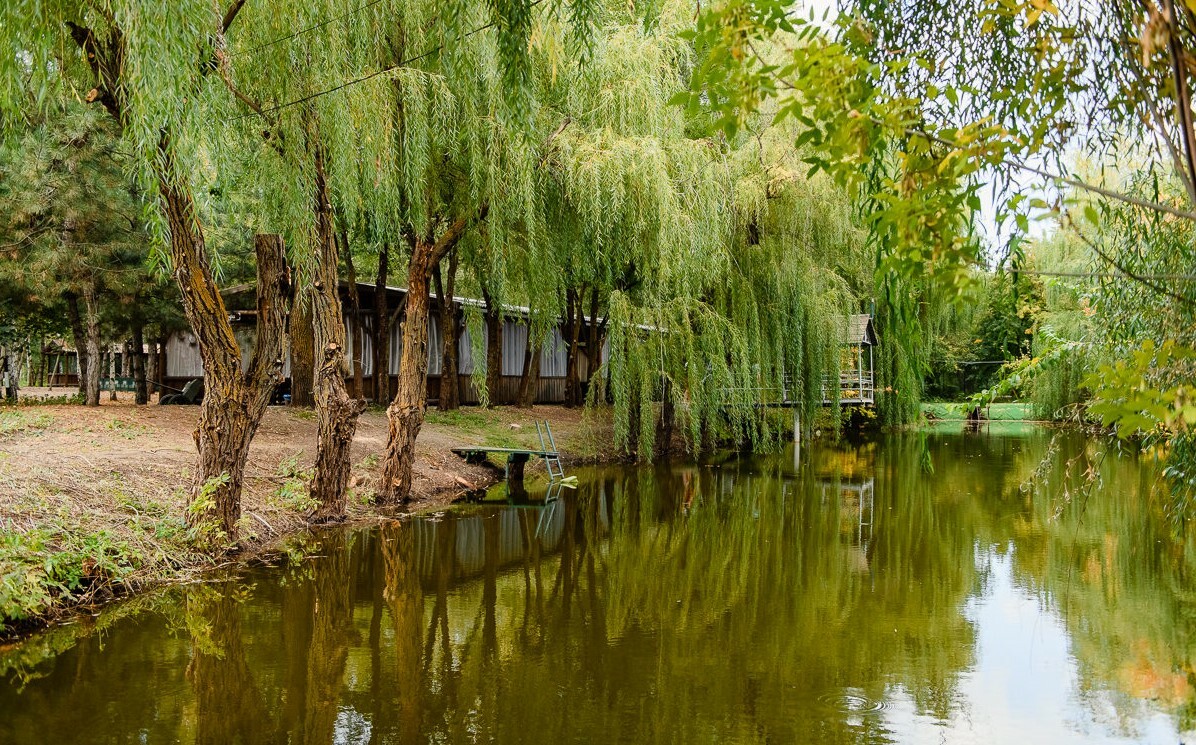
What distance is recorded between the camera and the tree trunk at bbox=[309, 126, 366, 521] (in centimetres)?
881

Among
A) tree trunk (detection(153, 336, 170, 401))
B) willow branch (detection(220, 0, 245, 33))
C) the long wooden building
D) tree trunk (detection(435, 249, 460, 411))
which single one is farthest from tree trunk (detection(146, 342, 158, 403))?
willow branch (detection(220, 0, 245, 33))

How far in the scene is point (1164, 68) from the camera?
2.49 meters

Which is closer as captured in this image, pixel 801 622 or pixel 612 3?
pixel 801 622

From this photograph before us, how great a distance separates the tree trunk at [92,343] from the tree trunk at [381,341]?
425cm

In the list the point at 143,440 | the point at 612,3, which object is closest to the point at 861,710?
the point at 143,440

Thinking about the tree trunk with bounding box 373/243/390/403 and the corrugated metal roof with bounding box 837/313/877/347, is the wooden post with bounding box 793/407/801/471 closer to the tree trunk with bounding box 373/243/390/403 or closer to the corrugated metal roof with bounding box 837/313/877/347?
the corrugated metal roof with bounding box 837/313/877/347

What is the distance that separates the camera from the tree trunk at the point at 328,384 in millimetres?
8812

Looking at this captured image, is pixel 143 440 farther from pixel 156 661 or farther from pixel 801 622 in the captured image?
pixel 801 622

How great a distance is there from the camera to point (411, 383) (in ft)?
34.2

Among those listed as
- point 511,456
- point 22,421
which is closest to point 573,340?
point 511,456

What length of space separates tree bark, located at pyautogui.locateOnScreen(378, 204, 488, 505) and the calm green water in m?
0.83

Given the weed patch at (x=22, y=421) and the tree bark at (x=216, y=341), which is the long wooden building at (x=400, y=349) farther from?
the tree bark at (x=216, y=341)

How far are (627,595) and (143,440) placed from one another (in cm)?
630

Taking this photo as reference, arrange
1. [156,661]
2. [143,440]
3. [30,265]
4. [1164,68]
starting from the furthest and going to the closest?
[30,265], [143,440], [156,661], [1164,68]
